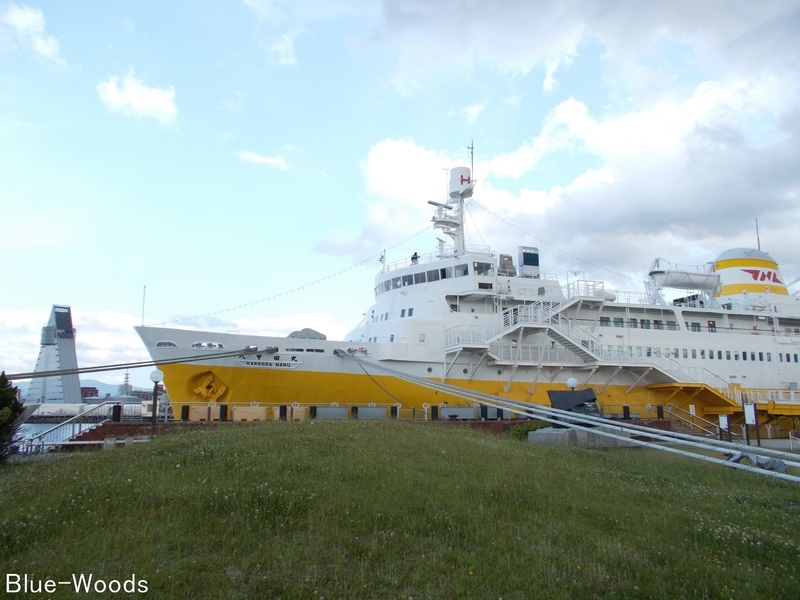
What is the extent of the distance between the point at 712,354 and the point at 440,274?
683 inches

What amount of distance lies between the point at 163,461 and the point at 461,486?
220 inches

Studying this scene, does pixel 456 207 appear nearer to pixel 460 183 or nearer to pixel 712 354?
pixel 460 183

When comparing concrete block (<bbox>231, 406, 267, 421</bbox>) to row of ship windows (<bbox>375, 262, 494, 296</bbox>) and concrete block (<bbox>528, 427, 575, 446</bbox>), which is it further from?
row of ship windows (<bbox>375, 262, 494, 296</bbox>)

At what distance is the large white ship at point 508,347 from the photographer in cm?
2370

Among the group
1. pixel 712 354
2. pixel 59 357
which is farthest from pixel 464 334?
pixel 59 357

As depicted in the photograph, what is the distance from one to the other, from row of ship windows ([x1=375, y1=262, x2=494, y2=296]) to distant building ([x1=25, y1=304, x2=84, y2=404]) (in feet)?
167

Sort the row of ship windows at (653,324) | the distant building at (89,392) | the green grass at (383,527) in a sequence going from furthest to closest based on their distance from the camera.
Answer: the distant building at (89,392) < the row of ship windows at (653,324) < the green grass at (383,527)

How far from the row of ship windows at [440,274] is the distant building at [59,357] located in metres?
51.0

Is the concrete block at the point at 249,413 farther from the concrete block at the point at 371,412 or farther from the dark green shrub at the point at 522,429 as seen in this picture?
the dark green shrub at the point at 522,429

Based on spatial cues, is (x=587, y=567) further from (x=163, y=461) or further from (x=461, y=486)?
(x=163, y=461)

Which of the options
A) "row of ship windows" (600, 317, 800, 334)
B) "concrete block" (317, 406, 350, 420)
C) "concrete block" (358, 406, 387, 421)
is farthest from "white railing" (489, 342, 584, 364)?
"concrete block" (317, 406, 350, 420)

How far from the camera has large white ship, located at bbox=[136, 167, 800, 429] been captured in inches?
933

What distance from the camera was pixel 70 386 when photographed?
6353 centimetres

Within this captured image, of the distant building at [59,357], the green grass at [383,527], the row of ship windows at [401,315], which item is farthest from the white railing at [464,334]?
the distant building at [59,357]
